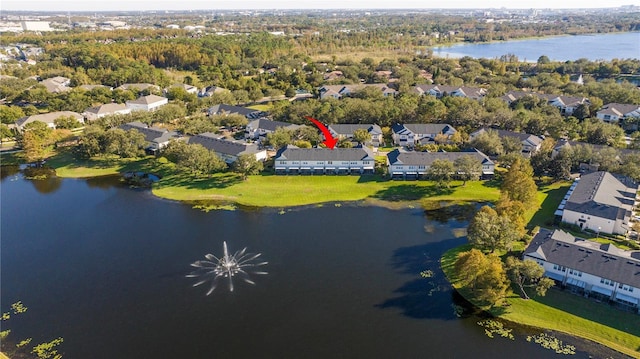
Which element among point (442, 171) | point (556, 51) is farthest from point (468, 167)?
point (556, 51)

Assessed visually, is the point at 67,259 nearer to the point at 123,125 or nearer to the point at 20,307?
the point at 20,307

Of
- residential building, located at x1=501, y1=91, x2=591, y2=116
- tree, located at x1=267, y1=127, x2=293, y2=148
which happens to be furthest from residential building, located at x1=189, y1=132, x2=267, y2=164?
residential building, located at x1=501, y1=91, x2=591, y2=116

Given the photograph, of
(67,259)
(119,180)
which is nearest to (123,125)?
(119,180)

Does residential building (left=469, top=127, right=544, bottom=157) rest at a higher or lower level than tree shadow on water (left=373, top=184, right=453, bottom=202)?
higher

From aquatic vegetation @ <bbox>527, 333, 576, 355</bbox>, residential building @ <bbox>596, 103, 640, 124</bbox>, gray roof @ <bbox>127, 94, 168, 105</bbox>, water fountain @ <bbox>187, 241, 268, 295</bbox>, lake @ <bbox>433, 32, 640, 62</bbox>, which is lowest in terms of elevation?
aquatic vegetation @ <bbox>527, 333, 576, 355</bbox>

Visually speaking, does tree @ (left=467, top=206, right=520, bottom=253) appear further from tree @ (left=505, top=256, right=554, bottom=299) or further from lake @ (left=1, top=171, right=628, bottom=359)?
lake @ (left=1, top=171, right=628, bottom=359)

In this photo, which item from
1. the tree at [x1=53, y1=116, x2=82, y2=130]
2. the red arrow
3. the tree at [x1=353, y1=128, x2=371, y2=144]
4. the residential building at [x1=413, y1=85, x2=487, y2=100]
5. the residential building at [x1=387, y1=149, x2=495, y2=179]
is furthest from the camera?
the residential building at [x1=413, y1=85, x2=487, y2=100]
